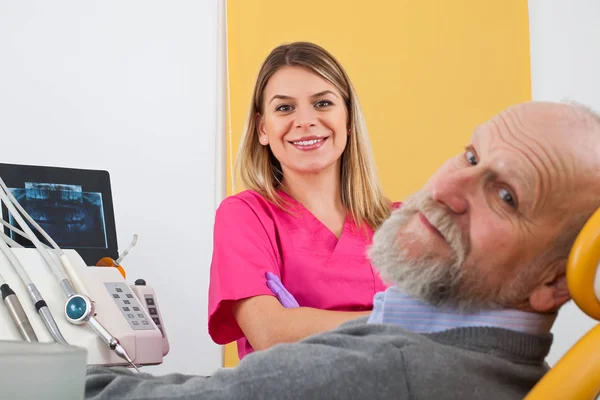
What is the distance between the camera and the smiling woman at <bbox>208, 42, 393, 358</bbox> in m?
1.52

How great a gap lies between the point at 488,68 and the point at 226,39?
0.96 metres

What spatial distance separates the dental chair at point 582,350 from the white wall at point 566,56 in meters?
2.19

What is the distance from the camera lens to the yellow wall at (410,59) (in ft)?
9.22

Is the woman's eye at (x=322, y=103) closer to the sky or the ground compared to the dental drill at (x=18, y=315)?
closer to the sky

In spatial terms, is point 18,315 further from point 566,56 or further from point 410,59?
point 566,56

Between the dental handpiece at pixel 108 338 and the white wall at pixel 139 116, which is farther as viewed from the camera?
the white wall at pixel 139 116

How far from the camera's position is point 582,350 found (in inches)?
28.0

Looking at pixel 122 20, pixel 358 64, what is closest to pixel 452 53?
pixel 358 64

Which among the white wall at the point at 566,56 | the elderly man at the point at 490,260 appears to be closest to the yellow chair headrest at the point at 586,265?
the elderly man at the point at 490,260

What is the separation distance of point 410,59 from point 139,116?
1.00 meters

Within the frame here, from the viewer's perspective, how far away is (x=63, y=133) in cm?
253

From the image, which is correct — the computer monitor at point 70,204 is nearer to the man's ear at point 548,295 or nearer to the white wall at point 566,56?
the man's ear at point 548,295

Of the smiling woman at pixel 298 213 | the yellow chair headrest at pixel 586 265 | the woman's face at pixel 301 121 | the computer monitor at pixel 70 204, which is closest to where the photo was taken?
the yellow chair headrest at pixel 586 265

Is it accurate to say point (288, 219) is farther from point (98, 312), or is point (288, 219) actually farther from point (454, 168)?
point (454, 168)
